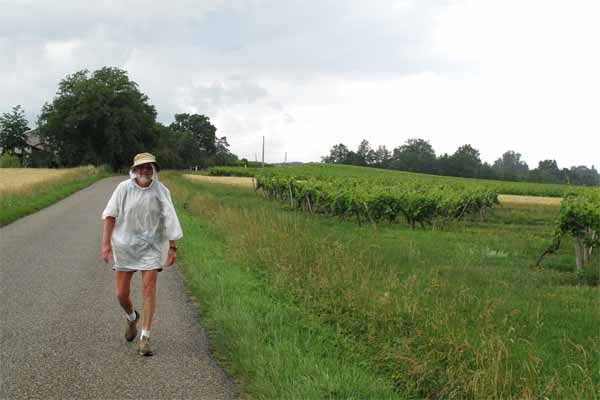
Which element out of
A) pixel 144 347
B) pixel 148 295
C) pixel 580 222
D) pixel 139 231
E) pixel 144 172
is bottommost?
pixel 144 347

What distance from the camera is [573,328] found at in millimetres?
7746

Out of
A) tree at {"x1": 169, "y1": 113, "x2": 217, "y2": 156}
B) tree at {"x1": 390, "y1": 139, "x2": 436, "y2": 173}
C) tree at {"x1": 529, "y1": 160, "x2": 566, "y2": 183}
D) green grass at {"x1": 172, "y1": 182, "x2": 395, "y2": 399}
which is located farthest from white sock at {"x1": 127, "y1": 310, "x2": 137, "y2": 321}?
tree at {"x1": 169, "y1": 113, "x2": 217, "y2": 156}

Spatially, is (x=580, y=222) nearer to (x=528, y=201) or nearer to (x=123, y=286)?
(x=123, y=286)

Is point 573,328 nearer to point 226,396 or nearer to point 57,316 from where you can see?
point 226,396

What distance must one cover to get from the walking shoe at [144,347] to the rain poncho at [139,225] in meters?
0.72

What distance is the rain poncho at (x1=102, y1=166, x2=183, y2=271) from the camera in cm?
616

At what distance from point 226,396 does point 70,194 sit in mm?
30227

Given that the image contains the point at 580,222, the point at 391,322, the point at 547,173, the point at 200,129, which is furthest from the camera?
the point at 200,129

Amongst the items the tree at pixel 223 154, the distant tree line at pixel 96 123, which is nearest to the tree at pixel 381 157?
the tree at pixel 223 154

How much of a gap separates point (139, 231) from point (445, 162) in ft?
390

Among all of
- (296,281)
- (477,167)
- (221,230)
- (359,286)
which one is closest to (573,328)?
(359,286)

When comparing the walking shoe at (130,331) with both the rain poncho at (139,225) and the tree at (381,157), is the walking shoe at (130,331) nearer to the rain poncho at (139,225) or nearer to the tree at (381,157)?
the rain poncho at (139,225)

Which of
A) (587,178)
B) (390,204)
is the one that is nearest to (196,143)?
(587,178)

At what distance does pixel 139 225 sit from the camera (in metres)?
6.20
